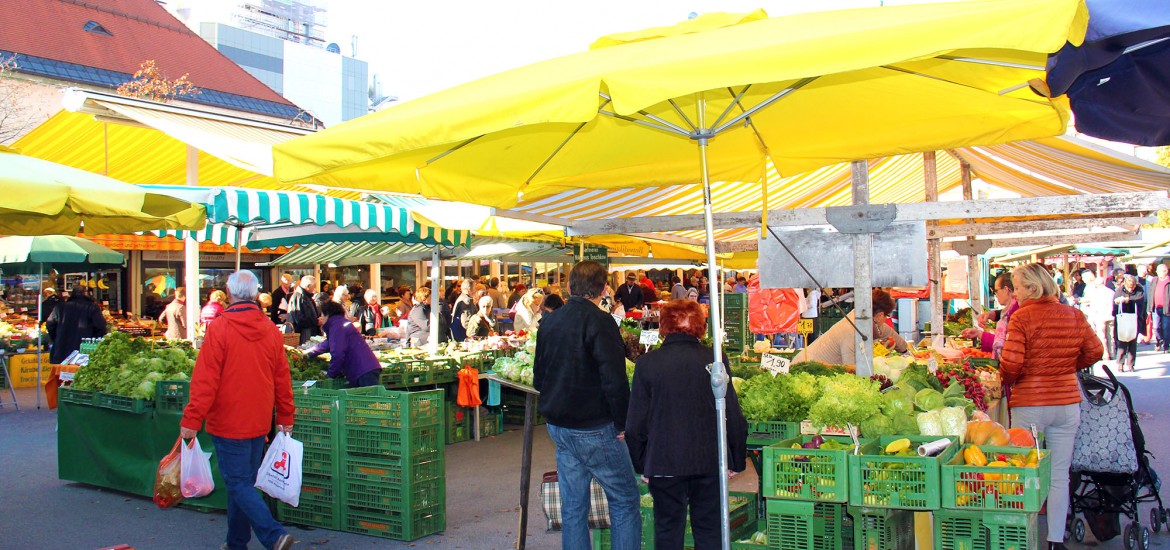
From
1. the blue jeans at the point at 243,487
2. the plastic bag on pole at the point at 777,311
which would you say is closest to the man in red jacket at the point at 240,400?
the blue jeans at the point at 243,487

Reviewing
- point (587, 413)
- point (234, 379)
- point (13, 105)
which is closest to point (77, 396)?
point (234, 379)

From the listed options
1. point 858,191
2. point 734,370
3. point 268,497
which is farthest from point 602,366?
point 268,497

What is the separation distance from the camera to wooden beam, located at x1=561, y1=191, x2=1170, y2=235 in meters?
4.79

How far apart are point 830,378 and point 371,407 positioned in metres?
3.14

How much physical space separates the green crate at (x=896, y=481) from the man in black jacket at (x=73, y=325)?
1190 cm

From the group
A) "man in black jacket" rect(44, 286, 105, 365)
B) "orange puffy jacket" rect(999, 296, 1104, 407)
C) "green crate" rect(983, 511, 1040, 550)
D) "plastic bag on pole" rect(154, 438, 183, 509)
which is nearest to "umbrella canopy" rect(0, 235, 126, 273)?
"man in black jacket" rect(44, 286, 105, 365)

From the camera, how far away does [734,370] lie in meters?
6.49

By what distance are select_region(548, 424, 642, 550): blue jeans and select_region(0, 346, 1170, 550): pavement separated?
2.89ft

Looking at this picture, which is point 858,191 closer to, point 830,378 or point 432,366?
point 830,378

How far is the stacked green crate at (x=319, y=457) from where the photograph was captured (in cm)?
643

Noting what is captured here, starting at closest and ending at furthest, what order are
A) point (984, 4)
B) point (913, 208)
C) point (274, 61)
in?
1. point (984, 4)
2. point (913, 208)
3. point (274, 61)

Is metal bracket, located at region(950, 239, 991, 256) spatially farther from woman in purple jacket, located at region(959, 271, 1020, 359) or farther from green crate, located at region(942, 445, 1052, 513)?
green crate, located at region(942, 445, 1052, 513)

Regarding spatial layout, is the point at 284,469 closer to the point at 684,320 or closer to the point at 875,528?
the point at 684,320

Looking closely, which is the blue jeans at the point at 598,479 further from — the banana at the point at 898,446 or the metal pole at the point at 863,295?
the metal pole at the point at 863,295
